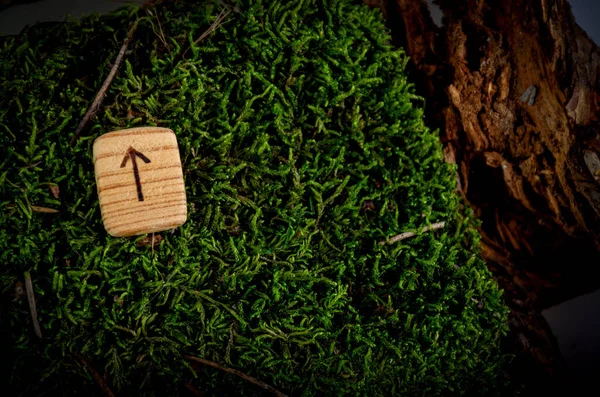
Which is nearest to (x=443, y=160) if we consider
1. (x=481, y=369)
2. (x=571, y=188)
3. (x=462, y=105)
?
(x=462, y=105)

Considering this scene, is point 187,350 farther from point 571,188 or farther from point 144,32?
Answer: point 571,188

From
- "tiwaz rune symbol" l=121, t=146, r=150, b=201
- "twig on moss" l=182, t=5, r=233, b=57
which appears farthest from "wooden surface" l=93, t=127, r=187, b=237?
"twig on moss" l=182, t=5, r=233, b=57

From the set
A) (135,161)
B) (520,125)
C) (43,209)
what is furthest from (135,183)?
(520,125)

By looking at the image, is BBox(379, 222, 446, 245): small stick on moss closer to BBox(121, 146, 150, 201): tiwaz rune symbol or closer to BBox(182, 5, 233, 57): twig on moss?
BBox(121, 146, 150, 201): tiwaz rune symbol

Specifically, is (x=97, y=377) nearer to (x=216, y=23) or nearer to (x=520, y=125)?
(x=216, y=23)

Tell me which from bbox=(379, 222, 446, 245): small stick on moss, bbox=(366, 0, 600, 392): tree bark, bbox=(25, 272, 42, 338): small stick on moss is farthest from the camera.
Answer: bbox=(366, 0, 600, 392): tree bark

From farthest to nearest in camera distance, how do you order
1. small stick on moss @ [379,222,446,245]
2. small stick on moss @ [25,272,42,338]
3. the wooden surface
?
small stick on moss @ [379,222,446,245]
small stick on moss @ [25,272,42,338]
the wooden surface
